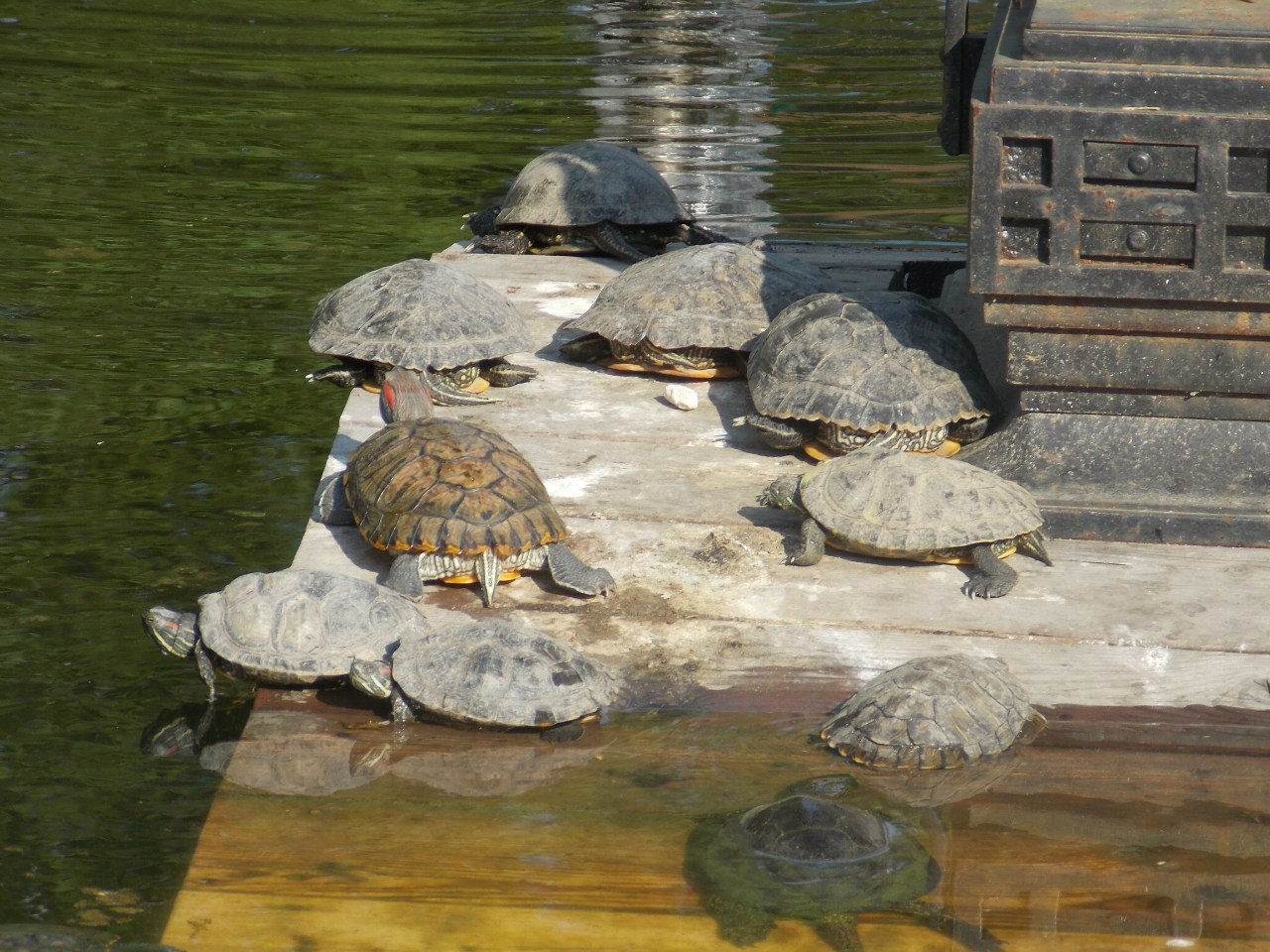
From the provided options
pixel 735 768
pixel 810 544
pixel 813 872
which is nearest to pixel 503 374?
pixel 810 544

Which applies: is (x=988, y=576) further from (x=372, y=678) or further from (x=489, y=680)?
(x=372, y=678)

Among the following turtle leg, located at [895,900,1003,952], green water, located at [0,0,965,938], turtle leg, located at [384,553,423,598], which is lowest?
green water, located at [0,0,965,938]

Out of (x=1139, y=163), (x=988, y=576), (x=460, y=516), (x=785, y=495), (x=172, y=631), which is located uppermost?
(x=1139, y=163)

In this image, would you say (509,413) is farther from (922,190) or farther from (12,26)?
(12,26)

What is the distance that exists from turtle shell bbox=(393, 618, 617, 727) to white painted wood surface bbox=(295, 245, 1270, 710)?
0.22m

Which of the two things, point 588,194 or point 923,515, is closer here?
point 923,515

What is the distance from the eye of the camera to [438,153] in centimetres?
1249

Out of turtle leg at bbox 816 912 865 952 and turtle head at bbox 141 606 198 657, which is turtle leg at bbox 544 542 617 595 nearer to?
turtle head at bbox 141 606 198 657

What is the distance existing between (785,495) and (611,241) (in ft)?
11.9

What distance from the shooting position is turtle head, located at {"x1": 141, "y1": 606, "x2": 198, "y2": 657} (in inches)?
173

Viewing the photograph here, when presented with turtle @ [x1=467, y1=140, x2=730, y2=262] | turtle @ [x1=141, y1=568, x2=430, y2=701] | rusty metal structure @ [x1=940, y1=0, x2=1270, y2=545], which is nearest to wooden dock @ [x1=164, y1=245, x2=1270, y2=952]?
turtle @ [x1=141, y1=568, x2=430, y2=701]

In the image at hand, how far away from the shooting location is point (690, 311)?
5.93 m

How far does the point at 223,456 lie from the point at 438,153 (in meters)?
5.76

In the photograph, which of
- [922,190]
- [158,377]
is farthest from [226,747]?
[922,190]
